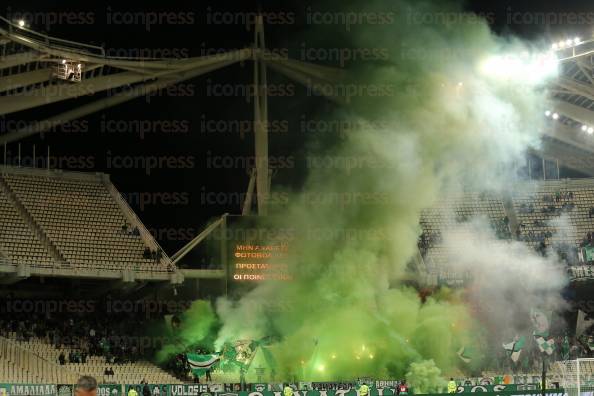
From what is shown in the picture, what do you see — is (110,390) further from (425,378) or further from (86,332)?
(425,378)

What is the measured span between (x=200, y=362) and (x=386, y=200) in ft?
40.4

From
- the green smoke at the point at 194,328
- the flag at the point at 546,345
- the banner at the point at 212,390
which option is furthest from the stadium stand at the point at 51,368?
the flag at the point at 546,345

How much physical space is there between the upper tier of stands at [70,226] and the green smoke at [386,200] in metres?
5.06

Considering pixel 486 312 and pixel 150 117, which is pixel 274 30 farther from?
pixel 486 312

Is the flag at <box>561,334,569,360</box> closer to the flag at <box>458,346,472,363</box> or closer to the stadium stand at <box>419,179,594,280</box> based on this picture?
the stadium stand at <box>419,179,594,280</box>

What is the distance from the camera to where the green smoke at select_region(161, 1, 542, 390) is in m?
40.6

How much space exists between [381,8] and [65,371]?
2181 cm

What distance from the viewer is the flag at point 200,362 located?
123 feet

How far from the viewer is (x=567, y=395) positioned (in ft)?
94.0

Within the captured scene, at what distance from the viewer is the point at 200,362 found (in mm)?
37719

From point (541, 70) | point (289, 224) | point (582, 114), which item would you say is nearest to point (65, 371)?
point (289, 224)

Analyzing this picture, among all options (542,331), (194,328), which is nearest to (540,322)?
(542,331)

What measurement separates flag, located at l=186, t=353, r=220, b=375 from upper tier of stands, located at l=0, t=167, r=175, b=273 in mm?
4928

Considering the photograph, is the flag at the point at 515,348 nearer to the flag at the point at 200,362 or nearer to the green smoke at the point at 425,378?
the green smoke at the point at 425,378
